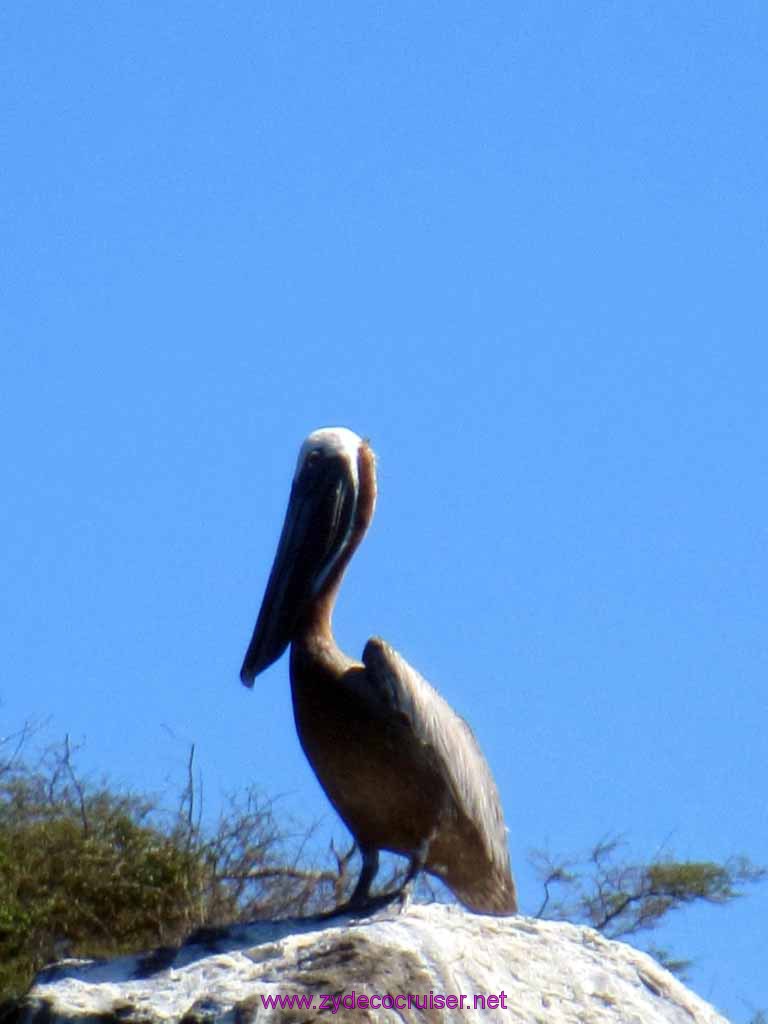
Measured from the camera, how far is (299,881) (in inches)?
583

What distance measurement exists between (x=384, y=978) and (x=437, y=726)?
154cm

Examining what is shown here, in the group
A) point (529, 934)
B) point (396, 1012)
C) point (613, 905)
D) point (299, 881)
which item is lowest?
point (396, 1012)

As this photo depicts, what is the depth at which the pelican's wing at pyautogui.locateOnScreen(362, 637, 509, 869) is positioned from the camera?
8.56m

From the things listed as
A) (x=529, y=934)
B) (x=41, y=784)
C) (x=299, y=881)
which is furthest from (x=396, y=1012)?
(x=41, y=784)

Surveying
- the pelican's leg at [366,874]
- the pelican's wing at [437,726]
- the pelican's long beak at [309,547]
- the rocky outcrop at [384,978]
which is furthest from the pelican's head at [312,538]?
the rocky outcrop at [384,978]

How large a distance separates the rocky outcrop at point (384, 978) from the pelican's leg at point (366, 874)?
11.6 inches

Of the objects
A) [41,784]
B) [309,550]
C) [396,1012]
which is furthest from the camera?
[41,784]

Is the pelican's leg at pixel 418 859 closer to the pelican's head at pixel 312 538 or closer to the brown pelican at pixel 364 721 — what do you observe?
the brown pelican at pixel 364 721

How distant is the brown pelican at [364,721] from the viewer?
336 inches

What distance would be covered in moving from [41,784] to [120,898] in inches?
77.8

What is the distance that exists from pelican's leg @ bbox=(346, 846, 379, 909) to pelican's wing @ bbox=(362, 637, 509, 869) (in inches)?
13.9

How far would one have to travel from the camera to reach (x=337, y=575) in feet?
29.8

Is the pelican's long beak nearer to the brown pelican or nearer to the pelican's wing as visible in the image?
the brown pelican

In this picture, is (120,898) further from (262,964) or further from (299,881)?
(262,964)
